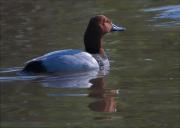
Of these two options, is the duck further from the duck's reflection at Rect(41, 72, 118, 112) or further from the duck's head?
the duck's reflection at Rect(41, 72, 118, 112)

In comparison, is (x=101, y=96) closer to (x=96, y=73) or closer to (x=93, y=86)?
(x=93, y=86)

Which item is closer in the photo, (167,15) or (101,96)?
(101,96)

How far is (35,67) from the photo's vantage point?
12266mm

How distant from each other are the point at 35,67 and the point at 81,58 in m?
0.81

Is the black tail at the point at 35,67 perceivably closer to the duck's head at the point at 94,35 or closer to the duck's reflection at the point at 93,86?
the duck's reflection at the point at 93,86

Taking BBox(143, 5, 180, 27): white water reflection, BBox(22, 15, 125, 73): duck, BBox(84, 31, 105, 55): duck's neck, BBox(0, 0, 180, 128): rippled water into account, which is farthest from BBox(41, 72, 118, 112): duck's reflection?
BBox(143, 5, 180, 27): white water reflection

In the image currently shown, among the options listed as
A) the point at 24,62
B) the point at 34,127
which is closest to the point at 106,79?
the point at 24,62

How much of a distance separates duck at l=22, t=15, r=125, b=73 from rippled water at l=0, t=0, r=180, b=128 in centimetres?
15

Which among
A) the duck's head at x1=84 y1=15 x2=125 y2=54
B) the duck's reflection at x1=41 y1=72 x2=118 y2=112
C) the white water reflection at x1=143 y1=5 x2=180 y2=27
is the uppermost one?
the duck's head at x1=84 y1=15 x2=125 y2=54

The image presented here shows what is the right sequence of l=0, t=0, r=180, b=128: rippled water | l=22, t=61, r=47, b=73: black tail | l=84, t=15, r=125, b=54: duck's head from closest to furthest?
l=0, t=0, r=180, b=128: rippled water
l=22, t=61, r=47, b=73: black tail
l=84, t=15, r=125, b=54: duck's head

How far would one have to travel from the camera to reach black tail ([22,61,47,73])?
12.2 meters

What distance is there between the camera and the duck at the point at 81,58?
1231 cm

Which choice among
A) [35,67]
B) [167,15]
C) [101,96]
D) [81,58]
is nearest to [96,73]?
[81,58]

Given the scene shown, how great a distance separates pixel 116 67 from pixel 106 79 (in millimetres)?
846
